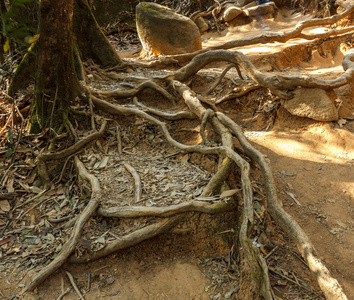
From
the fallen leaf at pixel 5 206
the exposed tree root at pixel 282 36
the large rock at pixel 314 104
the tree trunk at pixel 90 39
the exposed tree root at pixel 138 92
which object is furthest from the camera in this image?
the exposed tree root at pixel 282 36

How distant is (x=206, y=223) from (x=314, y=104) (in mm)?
3222

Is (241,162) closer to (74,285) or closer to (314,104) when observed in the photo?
(74,285)

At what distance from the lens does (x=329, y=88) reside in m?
5.19

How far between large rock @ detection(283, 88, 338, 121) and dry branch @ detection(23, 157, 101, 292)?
12.1 feet

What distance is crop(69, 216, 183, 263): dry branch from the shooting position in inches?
121

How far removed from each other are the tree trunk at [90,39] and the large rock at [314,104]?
4003 mm

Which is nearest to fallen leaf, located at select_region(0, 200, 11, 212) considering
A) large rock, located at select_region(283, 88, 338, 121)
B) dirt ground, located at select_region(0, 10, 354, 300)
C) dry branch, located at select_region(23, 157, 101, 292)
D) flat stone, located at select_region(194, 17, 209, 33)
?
dirt ground, located at select_region(0, 10, 354, 300)

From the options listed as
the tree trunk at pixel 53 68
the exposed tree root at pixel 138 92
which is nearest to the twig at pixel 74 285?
the tree trunk at pixel 53 68

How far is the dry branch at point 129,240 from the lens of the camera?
121 inches

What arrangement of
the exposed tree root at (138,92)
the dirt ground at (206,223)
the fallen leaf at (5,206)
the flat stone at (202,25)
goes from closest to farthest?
1. the dirt ground at (206,223)
2. the fallen leaf at (5,206)
3. the exposed tree root at (138,92)
4. the flat stone at (202,25)

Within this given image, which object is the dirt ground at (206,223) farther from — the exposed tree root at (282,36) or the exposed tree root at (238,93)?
the exposed tree root at (282,36)

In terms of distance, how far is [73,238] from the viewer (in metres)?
3.12

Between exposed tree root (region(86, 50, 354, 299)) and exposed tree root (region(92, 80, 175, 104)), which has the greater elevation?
exposed tree root (region(92, 80, 175, 104))

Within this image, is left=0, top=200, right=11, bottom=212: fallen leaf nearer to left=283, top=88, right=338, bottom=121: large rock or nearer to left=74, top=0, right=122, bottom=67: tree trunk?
left=74, top=0, right=122, bottom=67: tree trunk
